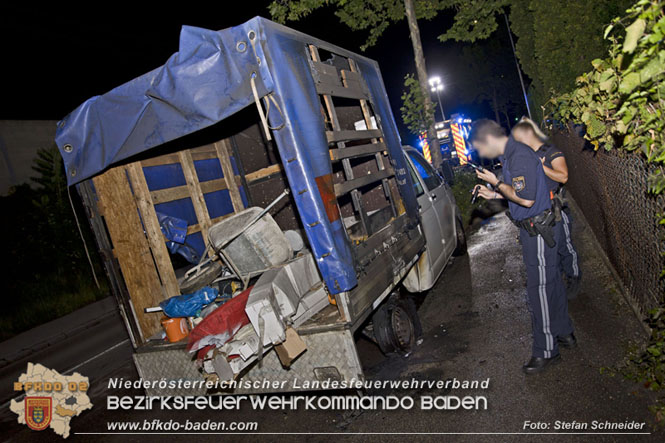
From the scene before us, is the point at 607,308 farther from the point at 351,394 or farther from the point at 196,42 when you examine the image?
the point at 196,42

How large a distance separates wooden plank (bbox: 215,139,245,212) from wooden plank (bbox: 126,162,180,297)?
4.76 ft

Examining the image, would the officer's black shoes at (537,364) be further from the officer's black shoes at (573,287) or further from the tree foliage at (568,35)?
the tree foliage at (568,35)

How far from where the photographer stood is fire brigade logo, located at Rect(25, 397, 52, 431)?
16.4 feet

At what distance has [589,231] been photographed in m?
6.99

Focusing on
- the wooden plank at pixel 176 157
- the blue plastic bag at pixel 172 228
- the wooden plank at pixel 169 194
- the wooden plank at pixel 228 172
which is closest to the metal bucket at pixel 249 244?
the blue plastic bag at pixel 172 228

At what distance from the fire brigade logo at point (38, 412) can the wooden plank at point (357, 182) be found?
15.8 feet

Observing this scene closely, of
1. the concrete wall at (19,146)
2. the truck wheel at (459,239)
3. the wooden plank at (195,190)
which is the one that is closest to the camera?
the wooden plank at (195,190)

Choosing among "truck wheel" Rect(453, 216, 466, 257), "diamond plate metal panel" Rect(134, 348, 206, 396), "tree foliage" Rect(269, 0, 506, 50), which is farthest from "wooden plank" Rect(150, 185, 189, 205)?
"tree foliage" Rect(269, 0, 506, 50)

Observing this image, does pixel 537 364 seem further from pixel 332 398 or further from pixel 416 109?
pixel 416 109

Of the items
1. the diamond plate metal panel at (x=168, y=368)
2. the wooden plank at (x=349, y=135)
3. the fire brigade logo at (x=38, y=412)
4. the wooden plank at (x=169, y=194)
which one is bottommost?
the fire brigade logo at (x=38, y=412)

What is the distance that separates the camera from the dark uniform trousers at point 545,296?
3490 mm

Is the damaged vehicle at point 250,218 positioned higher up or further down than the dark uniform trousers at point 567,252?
higher up

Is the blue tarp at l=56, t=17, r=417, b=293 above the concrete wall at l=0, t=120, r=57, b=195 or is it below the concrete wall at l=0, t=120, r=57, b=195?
below

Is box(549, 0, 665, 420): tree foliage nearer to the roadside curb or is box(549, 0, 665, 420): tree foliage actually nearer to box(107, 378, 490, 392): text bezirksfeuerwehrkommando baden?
box(107, 378, 490, 392): text bezirksfeuerwehrkommando baden
